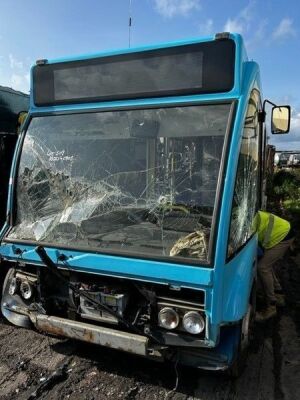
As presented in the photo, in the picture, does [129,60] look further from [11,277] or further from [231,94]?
[11,277]

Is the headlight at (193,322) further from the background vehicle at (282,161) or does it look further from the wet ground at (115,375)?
the background vehicle at (282,161)

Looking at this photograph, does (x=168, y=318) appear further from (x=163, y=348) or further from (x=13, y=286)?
(x=13, y=286)

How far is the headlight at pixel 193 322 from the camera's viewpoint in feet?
10.6

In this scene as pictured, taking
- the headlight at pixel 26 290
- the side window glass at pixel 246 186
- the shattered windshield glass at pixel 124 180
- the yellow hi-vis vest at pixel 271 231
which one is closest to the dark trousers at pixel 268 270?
the yellow hi-vis vest at pixel 271 231

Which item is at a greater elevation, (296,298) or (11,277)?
(11,277)

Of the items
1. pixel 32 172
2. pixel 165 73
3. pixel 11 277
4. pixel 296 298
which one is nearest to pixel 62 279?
pixel 11 277

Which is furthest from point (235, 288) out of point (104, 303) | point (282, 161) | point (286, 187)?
point (282, 161)

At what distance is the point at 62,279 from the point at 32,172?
1141 mm

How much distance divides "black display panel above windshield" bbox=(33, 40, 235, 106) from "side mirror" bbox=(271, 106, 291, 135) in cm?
145

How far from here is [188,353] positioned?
11.1 ft

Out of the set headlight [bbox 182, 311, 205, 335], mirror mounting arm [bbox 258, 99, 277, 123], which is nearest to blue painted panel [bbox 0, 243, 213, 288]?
headlight [bbox 182, 311, 205, 335]

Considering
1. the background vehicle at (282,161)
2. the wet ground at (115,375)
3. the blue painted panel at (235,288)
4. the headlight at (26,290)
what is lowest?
the wet ground at (115,375)

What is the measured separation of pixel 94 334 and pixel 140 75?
2.22 metres

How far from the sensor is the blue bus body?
10.2 ft
